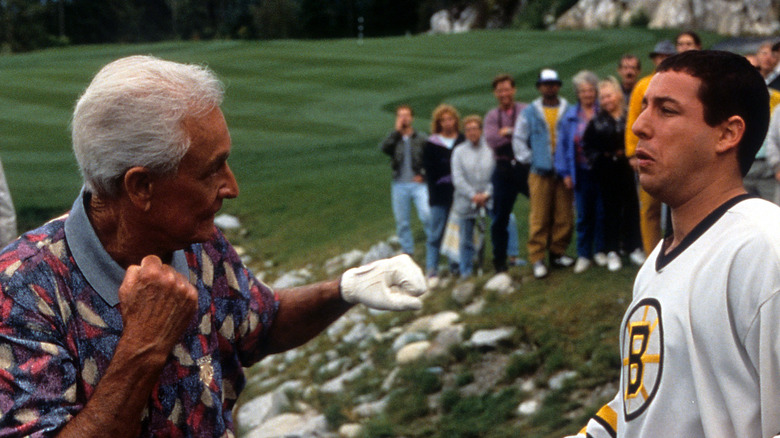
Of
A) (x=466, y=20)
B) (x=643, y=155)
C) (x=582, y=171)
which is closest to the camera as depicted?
(x=643, y=155)

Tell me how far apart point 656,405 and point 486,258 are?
8.19 m

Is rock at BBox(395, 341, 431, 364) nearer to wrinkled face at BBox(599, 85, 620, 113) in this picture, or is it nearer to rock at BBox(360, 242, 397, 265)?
wrinkled face at BBox(599, 85, 620, 113)

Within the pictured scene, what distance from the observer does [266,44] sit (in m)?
38.4

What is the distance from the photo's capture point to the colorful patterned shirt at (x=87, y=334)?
90.2 inches

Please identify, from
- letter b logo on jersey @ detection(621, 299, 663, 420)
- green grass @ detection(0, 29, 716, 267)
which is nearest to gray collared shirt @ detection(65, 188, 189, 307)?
letter b logo on jersey @ detection(621, 299, 663, 420)

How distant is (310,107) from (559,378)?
59.1 ft

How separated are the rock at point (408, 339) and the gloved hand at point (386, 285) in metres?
5.71

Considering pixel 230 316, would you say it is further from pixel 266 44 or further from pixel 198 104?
pixel 266 44

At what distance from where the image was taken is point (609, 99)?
863 cm

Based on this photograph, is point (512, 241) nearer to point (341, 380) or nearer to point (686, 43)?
point (341, 380)

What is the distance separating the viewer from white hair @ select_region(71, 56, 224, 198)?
245cm

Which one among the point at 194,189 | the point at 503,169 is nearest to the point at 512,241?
the point at 503,169

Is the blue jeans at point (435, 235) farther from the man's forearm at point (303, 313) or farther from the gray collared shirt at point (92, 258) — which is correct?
the gray collared shirt at point (92, 258)

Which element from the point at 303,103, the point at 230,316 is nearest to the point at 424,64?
the point at 303,103
